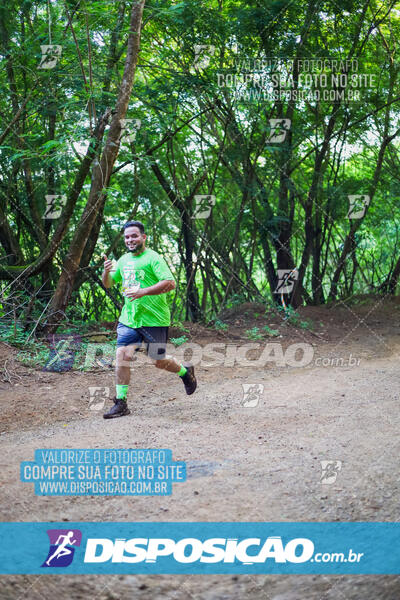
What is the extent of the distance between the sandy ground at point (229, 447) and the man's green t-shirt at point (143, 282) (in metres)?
0.87

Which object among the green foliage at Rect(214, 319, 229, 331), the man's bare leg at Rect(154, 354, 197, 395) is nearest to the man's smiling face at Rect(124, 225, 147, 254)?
the man's bare leg at Rect(154, 354, 197, 395)

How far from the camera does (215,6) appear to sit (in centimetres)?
983

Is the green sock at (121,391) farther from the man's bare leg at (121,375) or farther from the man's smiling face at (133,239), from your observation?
the man's smiling face at (133,239)

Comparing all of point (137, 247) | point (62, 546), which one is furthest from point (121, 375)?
point (62, 546)

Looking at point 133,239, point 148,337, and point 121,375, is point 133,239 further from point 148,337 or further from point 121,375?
point 121,375

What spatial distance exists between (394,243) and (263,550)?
12.2 meters

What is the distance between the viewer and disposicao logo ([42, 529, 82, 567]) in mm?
2502

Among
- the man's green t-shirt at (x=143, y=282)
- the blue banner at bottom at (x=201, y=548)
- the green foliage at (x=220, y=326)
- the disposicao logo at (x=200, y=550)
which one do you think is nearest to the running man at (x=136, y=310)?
the man's green t-shirt at (x=143, y=282)

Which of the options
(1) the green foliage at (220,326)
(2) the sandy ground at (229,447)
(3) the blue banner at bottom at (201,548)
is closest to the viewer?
(2) the sandy ground at (229,447)

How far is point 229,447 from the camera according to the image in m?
4.04

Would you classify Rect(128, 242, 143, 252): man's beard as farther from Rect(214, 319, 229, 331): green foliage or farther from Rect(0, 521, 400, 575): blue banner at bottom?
Rect(214, 319, 229, 331): green foliage

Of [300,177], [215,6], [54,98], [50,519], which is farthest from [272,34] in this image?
[50,519]

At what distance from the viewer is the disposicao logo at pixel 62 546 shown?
8.21 ft

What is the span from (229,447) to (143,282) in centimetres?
176
